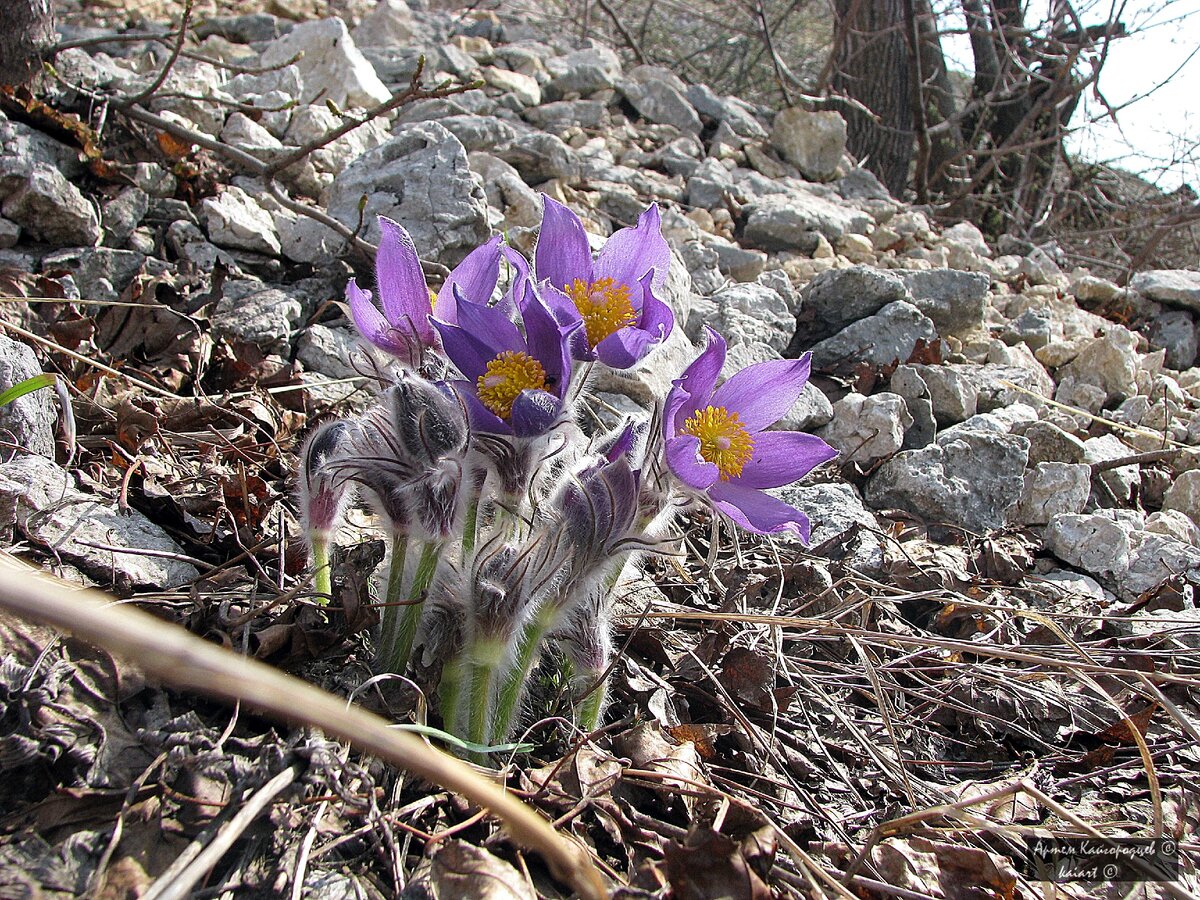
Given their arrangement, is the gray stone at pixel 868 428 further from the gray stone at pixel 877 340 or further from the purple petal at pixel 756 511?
the purple petal at pixel 756 511

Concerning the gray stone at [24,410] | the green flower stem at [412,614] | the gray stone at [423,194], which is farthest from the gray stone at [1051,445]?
the gray stone at [24,410]

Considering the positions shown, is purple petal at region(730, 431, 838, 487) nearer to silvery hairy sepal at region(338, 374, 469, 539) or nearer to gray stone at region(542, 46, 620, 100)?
silvery hairy sepal at region(338, 374, 469, 539)

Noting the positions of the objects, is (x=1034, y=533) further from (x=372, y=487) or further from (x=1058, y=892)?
(x=372, y=487)

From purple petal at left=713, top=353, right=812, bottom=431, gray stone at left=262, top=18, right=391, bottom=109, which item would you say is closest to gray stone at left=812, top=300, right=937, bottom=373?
purple petal at left=713, top=353, right=812, bottom=431

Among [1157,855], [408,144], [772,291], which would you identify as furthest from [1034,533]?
[408,144]

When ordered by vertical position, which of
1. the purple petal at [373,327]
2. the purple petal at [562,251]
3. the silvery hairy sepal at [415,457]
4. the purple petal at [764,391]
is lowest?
the silvery hairy sepal at [415,457]

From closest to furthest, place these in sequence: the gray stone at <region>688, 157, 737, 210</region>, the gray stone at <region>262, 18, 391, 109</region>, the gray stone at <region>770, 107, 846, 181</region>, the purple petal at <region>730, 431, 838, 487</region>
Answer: the purple petal at <region>730, 431, 838, 487</region> → the gray stone at <region>262, 18, 391, 109</region> → the gray stone at <region>688, 157, 737, 210</region> → the gray stone at <region>770, 107, 846, 181</region>

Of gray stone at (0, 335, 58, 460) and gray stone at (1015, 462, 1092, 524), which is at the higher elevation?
gray stone at (1015, 462, 1092, 524)
